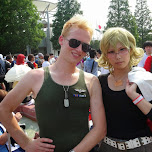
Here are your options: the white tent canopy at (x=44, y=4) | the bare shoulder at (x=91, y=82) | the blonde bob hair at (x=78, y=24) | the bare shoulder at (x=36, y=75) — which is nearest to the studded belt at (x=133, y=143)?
the bare shoulder at (x=91, y=82)

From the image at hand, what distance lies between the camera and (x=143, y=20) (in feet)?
115

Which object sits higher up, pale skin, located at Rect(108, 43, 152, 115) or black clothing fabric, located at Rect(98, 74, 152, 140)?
pale skin, located at Rect(108, 43, 152, 115)

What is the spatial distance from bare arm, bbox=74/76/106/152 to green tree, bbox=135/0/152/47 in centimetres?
3767

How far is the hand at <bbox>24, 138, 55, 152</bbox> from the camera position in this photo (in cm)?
136

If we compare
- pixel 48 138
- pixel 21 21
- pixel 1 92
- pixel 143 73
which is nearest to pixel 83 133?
pixel 48 138

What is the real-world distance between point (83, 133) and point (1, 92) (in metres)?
1.69

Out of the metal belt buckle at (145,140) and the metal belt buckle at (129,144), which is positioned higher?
the metal belt buckle at (145,140)

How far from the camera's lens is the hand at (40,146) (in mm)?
1358

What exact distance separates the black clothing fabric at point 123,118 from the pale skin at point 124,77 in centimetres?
9

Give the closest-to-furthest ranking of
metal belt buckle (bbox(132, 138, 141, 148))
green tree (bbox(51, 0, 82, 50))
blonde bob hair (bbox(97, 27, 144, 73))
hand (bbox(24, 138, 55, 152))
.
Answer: hand (bbox(24, 138, 55, 152)) < metal belt buckle (bbox(132, 138, 141, 148)) < blonde bob hair (bbox(97, 27, 144, 73)) < green tree (bbox(51, 0, 82, 50))

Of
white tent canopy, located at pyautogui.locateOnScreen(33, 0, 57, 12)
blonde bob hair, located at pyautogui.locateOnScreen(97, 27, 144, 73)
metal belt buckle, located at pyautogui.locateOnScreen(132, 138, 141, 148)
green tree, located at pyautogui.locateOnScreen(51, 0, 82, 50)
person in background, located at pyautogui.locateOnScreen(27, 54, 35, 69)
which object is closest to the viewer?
metal belt buckle, located at pyautogui.locateOnScreen(132, 138, 141, 148)

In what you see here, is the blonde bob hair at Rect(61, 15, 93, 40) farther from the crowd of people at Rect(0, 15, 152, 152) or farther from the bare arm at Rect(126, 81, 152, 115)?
the bare arm at Rect(126, 81, 152, 115)

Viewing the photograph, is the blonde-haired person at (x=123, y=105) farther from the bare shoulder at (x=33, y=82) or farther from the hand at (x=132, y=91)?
the bare shoulder at (x=33, y=82)

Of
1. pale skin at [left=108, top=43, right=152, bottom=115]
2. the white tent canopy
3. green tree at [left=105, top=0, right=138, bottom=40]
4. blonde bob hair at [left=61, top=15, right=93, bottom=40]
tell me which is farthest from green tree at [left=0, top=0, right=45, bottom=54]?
pale skin at [left=108, top=43, right=152, bottom=115]
